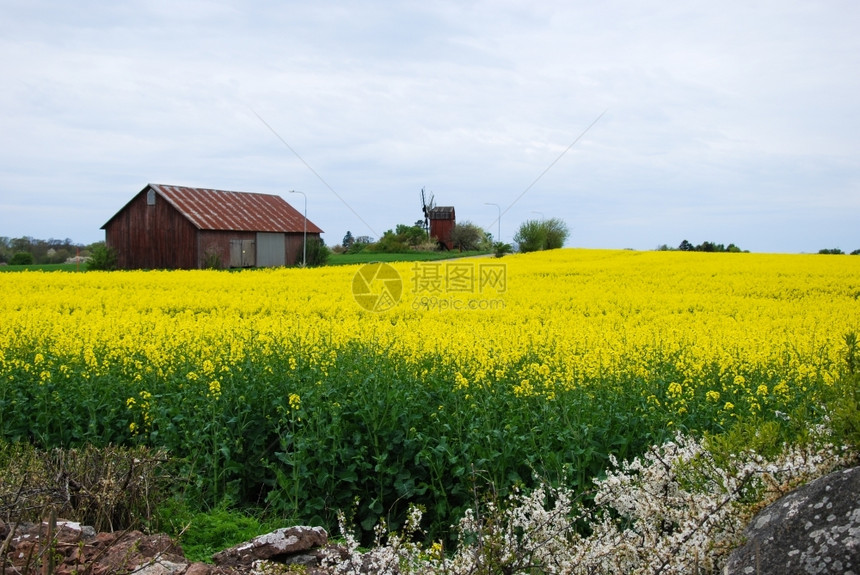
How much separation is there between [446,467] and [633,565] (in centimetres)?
329

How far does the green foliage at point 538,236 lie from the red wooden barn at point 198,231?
18.7 meters

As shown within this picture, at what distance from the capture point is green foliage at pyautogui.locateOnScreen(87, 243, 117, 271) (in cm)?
4462

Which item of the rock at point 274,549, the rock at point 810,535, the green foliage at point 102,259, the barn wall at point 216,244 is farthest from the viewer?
the green foliage at point 102,259

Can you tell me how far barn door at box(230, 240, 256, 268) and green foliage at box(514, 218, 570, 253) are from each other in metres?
22.3

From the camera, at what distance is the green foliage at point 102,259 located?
4462cm

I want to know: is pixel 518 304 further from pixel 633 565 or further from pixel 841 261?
pixel 841 261

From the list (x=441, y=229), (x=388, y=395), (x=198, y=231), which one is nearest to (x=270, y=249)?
(x=198, y=231)

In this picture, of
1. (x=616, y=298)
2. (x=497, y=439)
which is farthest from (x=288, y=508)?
(x=616, y=298)

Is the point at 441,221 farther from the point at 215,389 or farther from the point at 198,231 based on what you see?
the point at 215,389

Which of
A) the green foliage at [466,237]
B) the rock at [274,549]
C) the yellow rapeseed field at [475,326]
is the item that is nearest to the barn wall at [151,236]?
the yellow rapeseed field at [475,326]

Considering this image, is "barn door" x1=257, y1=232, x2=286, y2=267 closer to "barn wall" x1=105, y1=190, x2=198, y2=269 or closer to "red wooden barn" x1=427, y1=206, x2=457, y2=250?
"barn wall" x1=105, y1=190, x2=198, y2=269

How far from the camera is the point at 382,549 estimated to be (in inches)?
146

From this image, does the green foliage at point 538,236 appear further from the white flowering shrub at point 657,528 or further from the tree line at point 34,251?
the white flowering shrub at point 657,528

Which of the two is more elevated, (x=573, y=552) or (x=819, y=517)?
(x=819, y=517)
